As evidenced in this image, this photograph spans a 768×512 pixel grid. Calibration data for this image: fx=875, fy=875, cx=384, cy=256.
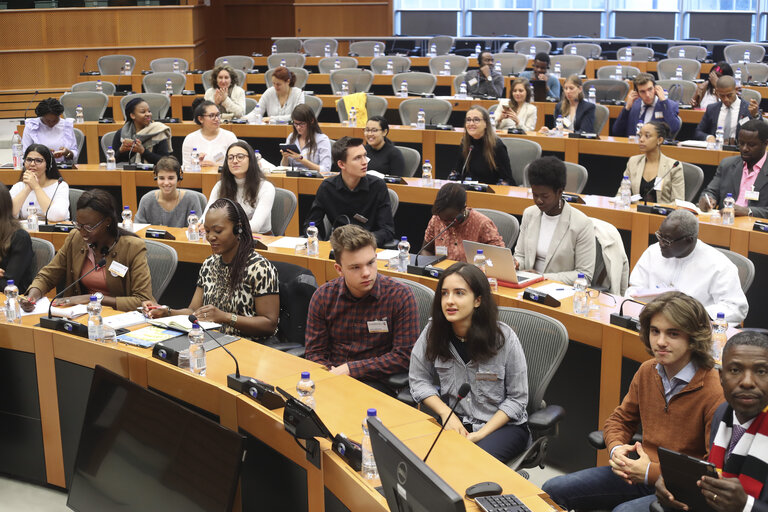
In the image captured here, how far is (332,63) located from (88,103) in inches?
142

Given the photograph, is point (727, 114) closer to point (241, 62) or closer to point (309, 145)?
point (309, 145)

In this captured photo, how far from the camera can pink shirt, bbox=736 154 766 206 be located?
18.1ft

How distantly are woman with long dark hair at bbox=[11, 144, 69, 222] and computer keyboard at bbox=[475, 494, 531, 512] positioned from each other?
4.25m

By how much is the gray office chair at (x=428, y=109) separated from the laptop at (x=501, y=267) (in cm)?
422

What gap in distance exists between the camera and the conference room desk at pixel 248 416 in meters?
2.50

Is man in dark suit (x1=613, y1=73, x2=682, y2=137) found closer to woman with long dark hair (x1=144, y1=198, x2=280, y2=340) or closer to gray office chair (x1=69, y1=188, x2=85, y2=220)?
gray office chair (x1=69, y1=188, x2=85, y2=220)

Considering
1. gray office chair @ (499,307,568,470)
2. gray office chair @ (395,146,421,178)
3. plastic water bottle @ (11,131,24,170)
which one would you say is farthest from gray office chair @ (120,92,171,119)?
gray office chair @ (499,307,568,470)

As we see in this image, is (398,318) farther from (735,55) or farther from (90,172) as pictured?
(735,55)

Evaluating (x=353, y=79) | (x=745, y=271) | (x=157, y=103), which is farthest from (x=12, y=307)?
(x=353, y=79)

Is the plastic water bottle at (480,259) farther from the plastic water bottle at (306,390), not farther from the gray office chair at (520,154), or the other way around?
the gray office chair at (520,154)

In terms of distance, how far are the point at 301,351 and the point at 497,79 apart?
6620 millimetres

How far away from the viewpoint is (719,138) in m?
6.90

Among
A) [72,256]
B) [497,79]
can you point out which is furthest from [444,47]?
[72,256]

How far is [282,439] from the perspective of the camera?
276 centimetres
